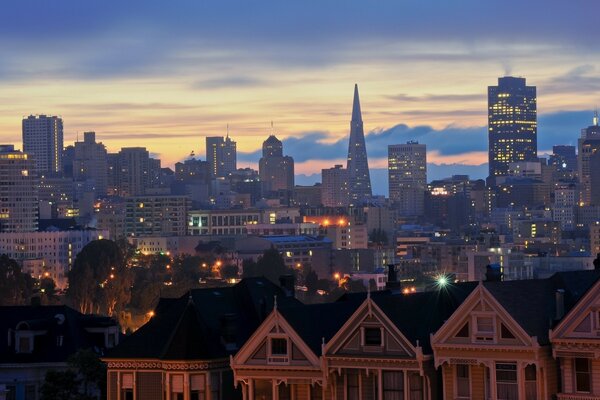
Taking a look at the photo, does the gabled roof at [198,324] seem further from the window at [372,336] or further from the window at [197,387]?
the window at [372,336]

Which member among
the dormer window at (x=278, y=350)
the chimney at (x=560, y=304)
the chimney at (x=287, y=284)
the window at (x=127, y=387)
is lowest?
the window at (x=127, y=387)

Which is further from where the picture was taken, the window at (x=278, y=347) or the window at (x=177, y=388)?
the window at (x=177, y=388)

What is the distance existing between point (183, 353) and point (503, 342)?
9.03 m

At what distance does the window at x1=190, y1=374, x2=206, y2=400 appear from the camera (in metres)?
49.7

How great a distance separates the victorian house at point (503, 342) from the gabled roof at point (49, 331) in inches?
A: 700

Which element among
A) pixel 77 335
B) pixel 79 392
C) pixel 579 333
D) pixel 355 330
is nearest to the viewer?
pixel 579 333

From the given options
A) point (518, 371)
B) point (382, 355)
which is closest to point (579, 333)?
point (518, 371)

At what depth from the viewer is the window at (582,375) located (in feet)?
145

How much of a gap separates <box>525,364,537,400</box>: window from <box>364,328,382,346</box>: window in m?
3.78

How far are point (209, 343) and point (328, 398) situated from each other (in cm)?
417

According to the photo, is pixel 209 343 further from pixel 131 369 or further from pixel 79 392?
pixel 79 392


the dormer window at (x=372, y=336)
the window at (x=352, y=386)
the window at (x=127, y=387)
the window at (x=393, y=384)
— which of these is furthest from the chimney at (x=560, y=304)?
the window at (x=127, y=387)

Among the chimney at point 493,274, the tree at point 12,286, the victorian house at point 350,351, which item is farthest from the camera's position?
the tree at point 12,286

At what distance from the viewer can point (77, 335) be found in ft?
203
